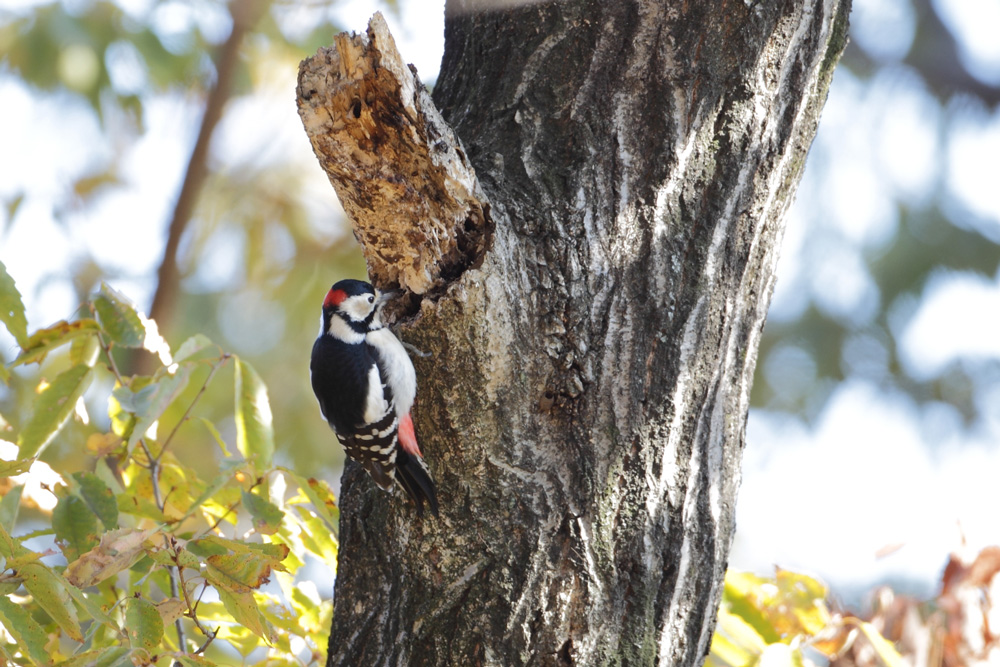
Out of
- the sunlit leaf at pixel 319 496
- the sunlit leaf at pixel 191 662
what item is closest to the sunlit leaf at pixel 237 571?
the sunlit leaf at pixel 191 662

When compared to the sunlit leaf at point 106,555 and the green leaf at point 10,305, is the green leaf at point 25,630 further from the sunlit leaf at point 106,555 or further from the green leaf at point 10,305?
the green leaf at point 10,305

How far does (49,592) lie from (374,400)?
916 millimetres

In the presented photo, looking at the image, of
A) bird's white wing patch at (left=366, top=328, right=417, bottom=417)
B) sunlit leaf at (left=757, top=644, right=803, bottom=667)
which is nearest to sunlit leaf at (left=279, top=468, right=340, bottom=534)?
bird's white wing patch at (left=366, top=328, right=417, bottom=417)

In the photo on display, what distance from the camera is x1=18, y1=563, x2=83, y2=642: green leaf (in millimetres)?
1158

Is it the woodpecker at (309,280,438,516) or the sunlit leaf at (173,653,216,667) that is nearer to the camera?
the sunlit leaf at (173,653,216,667)

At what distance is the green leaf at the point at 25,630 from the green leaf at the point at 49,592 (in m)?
0.04

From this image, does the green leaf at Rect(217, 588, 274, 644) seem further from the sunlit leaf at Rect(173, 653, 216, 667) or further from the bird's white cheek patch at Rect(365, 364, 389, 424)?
the bird's white cheek patch at Rect(365, 364, 389, 424)

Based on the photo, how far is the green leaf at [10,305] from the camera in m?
1.45

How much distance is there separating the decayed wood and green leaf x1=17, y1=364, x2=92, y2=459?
662 mm

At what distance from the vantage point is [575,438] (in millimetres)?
1467

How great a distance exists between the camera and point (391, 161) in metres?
1.38

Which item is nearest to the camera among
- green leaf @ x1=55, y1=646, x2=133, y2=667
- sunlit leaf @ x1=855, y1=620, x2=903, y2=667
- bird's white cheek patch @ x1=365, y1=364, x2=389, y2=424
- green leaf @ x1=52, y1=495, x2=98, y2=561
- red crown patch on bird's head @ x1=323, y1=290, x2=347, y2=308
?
green leaf @ x1=55, y1=646, x2=133, y2=667

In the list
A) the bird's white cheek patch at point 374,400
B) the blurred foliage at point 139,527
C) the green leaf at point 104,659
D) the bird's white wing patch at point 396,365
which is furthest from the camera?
the bird's white cheek patch at point 374,400

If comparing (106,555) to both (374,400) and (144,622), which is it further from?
(374,400)
